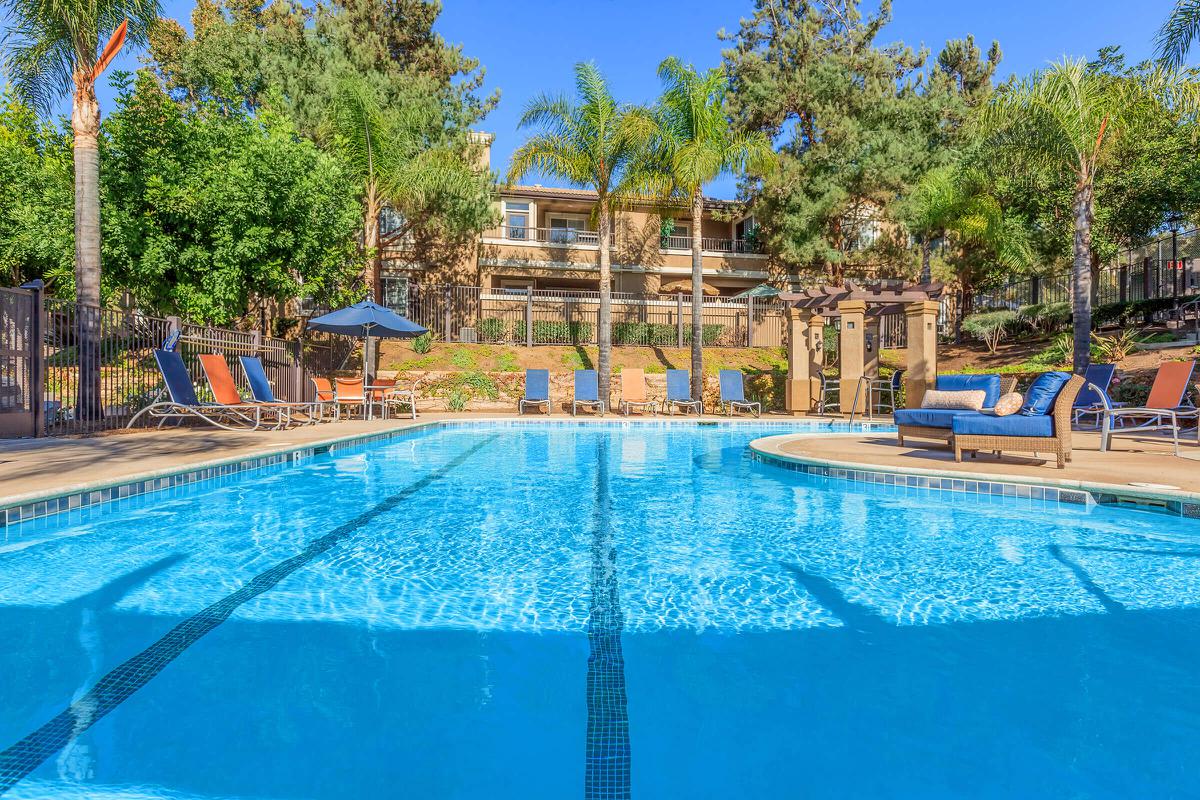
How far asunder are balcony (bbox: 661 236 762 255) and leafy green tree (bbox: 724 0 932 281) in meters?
2.06

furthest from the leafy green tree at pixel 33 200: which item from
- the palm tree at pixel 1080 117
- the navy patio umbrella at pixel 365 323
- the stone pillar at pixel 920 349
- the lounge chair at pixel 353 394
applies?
the palm tree at pixel 1080 117

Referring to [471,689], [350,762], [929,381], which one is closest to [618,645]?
[471,689]

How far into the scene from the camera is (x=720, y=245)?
31125 mm

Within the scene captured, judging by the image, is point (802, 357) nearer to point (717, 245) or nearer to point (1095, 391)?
point (1095, 391)

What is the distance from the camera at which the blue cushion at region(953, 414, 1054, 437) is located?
21.4 feet

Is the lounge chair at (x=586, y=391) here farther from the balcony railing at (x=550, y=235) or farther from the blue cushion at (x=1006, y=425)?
the balcony railing at (x=550, y=235)

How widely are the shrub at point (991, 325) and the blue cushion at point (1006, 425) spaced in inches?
594

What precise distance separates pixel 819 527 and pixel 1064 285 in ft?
70.7

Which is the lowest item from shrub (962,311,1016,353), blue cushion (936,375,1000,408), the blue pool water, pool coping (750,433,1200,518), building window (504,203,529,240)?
the blue pool water

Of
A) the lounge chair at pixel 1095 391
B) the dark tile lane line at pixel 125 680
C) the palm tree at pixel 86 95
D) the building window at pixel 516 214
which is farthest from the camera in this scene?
the building window at pixel 516 214

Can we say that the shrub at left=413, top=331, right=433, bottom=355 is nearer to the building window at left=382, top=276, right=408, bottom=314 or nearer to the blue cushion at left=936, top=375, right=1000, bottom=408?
the building window at left=382, top=276, right=408, bottom=314

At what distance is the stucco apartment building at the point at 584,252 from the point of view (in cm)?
2694

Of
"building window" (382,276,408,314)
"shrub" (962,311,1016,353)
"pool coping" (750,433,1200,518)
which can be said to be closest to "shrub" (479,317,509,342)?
"building window" (382,276,408,314)

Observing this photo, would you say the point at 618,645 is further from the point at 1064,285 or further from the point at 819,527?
the point at 1064,285
